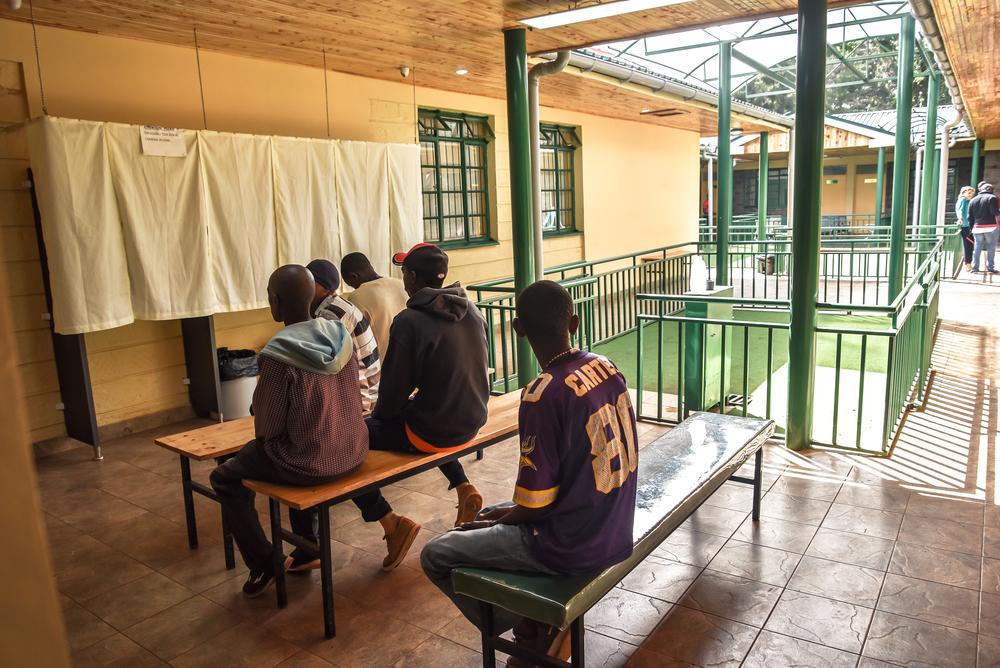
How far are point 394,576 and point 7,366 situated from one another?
10.1 feet

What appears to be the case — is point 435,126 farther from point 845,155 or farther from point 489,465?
point 845,155

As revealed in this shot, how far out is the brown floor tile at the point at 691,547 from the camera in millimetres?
3395

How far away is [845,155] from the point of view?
25.8m

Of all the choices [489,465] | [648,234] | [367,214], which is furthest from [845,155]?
[489,465]

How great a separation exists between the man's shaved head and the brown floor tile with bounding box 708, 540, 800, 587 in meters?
2.19

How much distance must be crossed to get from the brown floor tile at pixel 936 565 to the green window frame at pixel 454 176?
6.84m

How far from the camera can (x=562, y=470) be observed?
2152mm

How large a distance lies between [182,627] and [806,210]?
4.21 m

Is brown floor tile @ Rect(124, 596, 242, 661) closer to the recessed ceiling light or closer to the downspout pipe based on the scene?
the downspout pipe

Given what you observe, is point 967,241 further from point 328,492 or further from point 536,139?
point 328,492

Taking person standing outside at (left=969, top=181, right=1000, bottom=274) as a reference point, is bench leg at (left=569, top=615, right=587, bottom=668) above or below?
below

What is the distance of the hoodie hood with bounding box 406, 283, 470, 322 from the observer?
3207 mm

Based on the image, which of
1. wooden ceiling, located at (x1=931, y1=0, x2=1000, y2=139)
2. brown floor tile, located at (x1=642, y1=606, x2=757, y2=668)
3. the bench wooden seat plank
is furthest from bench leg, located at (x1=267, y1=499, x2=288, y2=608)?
wooden ceiling, located at (x1=931, y1=0, x2=1000, y2=139)

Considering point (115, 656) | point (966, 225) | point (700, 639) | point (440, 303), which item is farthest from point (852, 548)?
point (966, 225)
